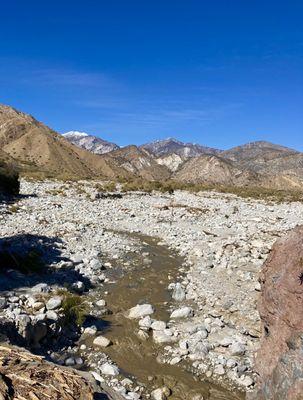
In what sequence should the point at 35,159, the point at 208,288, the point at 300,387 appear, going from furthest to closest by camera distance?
1. the point at 35,159
2. the point at 208,288
3. the point at 300,387

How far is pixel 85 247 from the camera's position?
19.5 metres

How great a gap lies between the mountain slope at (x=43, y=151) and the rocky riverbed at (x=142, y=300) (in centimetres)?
9739

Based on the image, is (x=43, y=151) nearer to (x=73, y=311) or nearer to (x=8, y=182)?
(x=8, y=182)

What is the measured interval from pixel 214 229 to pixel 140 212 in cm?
839

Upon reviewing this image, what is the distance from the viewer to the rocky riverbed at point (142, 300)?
959 cm

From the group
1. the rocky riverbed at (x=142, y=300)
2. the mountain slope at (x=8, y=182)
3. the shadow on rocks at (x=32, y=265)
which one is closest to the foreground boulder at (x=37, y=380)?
the rocky riverbed at (x=142, y=300)

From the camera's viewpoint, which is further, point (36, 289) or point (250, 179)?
point (250, 179)

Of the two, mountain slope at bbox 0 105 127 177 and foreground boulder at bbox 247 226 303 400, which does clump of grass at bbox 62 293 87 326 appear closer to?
foreground boulder at bbox 247 226 303 400

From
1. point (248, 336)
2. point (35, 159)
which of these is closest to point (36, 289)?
point (248, 336)

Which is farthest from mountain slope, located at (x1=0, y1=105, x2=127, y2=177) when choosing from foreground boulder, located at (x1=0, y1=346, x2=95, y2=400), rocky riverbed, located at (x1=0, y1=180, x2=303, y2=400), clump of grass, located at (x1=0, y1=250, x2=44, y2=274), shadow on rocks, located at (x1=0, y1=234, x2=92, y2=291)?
foreground boulder, located at (x1=0, y1=346, x2=95, y2=400)

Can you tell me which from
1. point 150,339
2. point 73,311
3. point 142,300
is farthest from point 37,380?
point 142,300

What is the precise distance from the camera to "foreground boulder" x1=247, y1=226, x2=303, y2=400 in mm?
6594

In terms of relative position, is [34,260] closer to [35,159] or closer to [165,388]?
[165,388]

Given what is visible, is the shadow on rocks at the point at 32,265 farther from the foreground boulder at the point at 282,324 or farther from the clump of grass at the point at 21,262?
the foreground boulder at the point at 282,324
